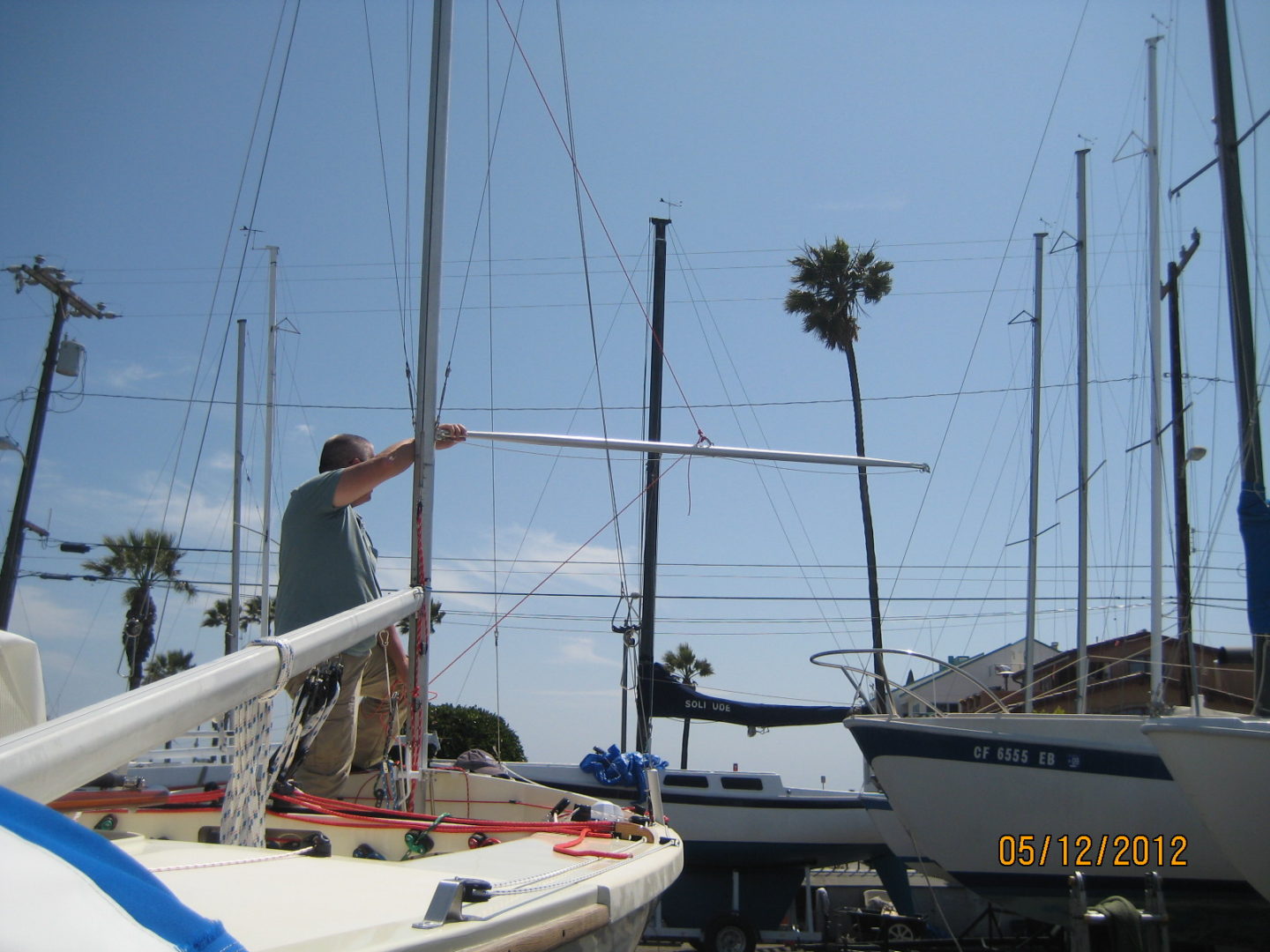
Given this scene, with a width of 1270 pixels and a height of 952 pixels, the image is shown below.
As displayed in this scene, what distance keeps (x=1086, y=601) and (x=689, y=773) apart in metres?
6.48

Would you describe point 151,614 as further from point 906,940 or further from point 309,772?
point 309,772

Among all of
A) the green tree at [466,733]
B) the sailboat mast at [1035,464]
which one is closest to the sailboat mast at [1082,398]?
the sailboat mast at [1035,464]

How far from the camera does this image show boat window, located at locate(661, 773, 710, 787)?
12.7 m

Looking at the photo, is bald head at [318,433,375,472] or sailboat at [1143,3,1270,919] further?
sailboat at [1143,3,1270,919]

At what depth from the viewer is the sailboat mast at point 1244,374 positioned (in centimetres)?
909

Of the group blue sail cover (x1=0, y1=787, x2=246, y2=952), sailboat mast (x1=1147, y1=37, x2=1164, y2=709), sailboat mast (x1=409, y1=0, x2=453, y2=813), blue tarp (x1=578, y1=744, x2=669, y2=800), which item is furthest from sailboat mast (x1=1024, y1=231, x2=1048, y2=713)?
blue sail cover (x1=0, y1=787, x2=246, y2=952)

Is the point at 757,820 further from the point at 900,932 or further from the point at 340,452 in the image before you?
the point at 340,452

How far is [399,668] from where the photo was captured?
16.2 ft

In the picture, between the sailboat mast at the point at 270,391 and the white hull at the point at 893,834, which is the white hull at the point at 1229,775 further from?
the sailboat mast at the point at 270,391

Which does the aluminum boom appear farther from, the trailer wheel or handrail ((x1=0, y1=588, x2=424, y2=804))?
the trailer wheel

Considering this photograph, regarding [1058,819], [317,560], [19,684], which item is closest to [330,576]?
[317,560]

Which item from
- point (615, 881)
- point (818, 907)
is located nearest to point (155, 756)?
point (615, 881)
